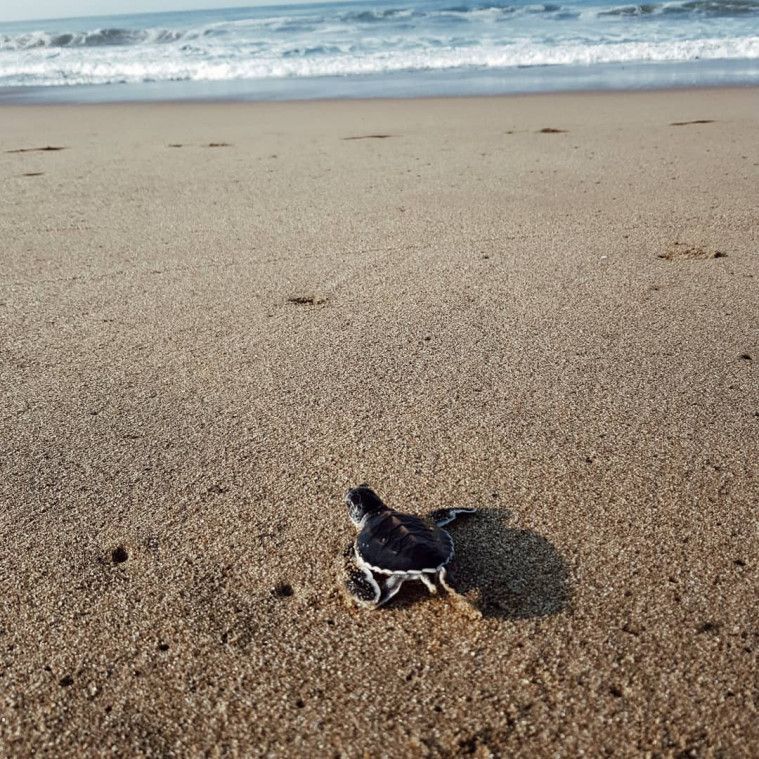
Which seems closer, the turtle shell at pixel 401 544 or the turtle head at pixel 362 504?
the turtle shell at pixel 401 544

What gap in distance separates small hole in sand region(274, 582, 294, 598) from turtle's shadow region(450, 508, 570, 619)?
353 millimetres

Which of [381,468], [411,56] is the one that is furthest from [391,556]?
[411,56]

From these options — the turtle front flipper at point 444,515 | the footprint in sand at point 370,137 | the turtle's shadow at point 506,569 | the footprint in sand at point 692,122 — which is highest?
the turtle front flipper at point 444,515

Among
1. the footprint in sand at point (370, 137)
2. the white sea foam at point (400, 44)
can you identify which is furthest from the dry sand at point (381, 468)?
the white sea foam at point (400, 44)

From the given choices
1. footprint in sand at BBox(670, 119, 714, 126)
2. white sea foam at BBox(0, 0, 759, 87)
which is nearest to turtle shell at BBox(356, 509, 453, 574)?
footprint in sand at BBox(670, 119, 714, 126)

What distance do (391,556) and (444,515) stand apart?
25 centimetres

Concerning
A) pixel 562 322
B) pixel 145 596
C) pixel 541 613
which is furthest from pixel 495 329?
pixel 145 596

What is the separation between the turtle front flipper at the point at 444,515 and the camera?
1907 millimetres

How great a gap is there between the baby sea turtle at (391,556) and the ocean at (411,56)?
31.1 ft

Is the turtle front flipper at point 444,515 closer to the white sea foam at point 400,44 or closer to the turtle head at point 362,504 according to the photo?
the turtle head at point 362,504

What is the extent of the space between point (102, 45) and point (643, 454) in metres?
24.8

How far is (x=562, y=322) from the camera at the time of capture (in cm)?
301

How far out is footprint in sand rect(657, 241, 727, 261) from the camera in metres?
3.62

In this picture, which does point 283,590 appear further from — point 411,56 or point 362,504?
point 411,56
